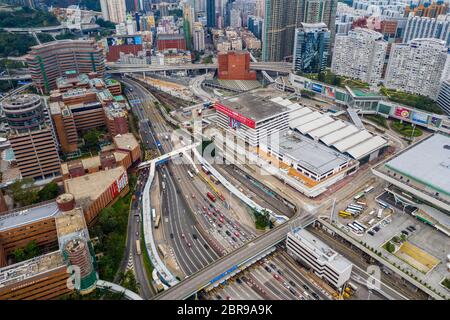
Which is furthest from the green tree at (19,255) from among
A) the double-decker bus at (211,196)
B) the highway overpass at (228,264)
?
the double-decker bus at (211,196)

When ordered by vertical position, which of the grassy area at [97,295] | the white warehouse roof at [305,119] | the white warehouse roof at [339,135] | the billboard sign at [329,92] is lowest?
the grassy area at [97,295]

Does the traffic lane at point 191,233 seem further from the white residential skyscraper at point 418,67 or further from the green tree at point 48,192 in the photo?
the white residential skyscraper at point 418,67

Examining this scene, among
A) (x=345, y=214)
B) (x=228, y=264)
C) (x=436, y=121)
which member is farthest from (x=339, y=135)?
(x=228, y=264)

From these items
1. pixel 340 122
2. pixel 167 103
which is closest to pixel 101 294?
pixel 340 122

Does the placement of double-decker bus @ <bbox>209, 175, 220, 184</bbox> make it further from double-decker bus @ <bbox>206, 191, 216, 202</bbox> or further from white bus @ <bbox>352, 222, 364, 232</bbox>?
white bus @ <bbox>352, 222, 364, 232</bbox>

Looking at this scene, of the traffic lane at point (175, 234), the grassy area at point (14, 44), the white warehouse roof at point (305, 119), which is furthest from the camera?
the grassy area at point (14, 44)

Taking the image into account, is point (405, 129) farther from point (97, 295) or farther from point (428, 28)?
point (97, 295)

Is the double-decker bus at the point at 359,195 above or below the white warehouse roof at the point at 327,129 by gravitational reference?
below

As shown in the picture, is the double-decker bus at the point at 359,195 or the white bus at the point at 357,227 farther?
the double-decker bus at the point at 359,195
